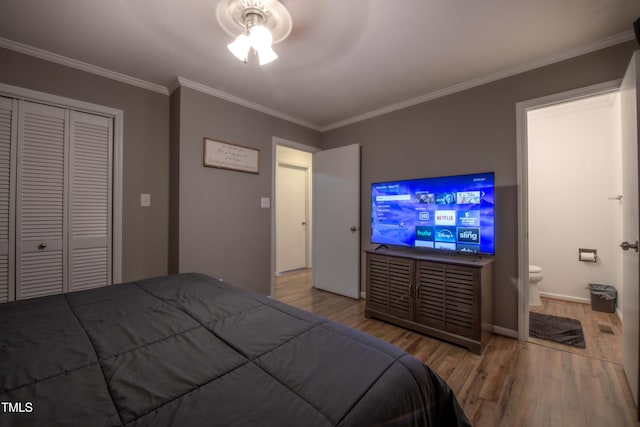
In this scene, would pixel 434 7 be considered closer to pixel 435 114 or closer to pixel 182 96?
pixel 435 114

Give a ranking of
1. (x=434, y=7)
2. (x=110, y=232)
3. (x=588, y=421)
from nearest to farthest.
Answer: (x=588, y=421), (x=434, y=7), (x=110, y=232)

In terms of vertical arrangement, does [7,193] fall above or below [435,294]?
above

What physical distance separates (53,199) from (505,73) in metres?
4.13

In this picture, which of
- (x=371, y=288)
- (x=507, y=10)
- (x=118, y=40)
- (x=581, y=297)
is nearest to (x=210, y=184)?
(x=118, y=40)

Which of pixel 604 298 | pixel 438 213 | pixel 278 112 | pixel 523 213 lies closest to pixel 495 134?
pixel 523 213

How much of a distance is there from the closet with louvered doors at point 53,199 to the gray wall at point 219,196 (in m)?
0.59

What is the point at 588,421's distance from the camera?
1.46 m

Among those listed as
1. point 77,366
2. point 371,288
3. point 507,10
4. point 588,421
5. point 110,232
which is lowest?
point 588,421

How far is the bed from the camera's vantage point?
64 cm

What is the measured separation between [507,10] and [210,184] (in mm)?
2825

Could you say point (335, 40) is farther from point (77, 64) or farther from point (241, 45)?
point (77, 64)

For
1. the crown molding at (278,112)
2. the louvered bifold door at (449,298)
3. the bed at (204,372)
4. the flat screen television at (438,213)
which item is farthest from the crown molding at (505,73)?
the bed at (204,372)

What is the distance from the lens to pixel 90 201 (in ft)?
8.04

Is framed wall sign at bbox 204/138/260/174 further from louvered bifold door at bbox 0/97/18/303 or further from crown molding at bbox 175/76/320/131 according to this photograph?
louvered bifold door at bbox 0/97/18/303
